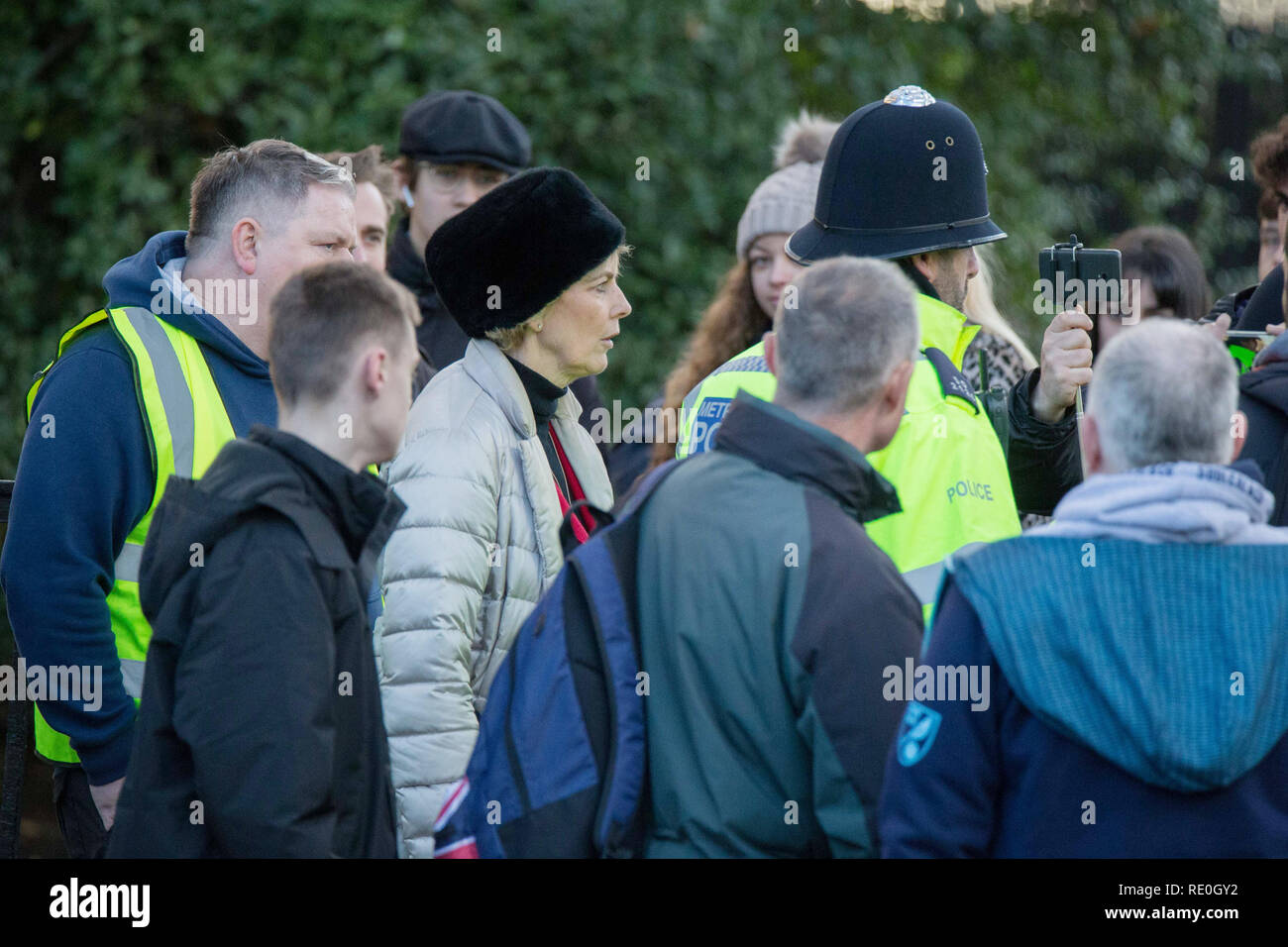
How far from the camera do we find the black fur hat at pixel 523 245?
3.02 meters

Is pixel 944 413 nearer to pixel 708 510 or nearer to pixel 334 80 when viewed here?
pixel 708 510

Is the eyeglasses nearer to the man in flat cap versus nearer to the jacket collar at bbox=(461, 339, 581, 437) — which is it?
the man in flat cap

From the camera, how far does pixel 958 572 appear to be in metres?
2.06

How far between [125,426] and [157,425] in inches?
2.2

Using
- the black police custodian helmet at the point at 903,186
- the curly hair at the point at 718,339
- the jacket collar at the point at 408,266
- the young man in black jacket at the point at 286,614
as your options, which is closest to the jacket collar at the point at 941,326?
the black police custodian helmet at the point at 903,186

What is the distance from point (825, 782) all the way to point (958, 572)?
0.35m

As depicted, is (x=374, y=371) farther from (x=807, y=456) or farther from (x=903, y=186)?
(x=903, y=186)

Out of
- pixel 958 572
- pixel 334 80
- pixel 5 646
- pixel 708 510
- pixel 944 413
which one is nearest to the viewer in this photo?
pixel 958 572

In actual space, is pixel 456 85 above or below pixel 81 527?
above

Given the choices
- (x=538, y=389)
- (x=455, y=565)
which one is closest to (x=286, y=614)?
(x=455, y=565)

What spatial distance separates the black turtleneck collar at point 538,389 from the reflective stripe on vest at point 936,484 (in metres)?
0.75

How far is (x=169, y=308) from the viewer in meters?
2.88

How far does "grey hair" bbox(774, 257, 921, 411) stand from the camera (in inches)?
87.7
